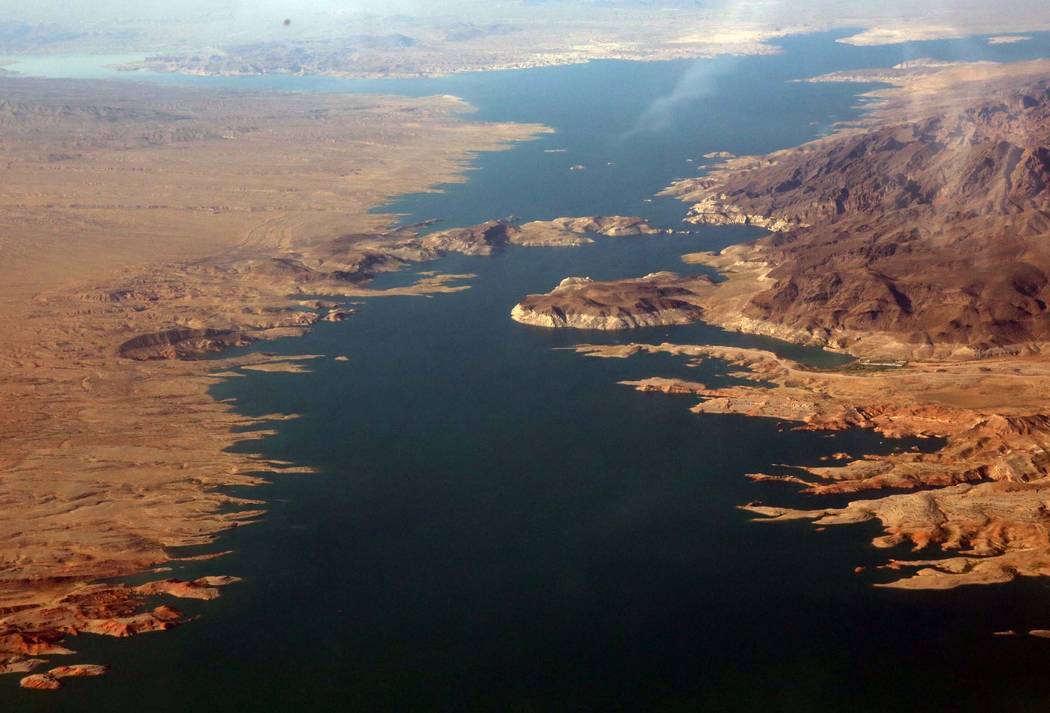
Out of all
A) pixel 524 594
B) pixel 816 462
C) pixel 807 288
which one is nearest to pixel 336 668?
pixel 524 594

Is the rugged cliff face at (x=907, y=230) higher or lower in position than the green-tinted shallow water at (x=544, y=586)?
higher

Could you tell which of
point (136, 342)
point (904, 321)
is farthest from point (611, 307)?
point (136, 342)

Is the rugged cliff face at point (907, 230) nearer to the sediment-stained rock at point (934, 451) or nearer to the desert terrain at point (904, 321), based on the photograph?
the desert terrain at point (904, 321)

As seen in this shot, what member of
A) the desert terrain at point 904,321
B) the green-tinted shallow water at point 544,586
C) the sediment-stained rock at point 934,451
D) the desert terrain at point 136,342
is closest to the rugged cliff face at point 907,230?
the desert terrain at point 904,321

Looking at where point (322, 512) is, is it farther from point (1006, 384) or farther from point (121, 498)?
point (1006, 384)

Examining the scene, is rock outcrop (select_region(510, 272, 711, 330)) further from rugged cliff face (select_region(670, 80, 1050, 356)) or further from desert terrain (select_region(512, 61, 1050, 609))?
rugged cliff face (select_region(670, 80, 1050, 356))

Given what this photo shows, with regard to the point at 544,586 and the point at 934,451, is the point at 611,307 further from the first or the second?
the point at 544,586
